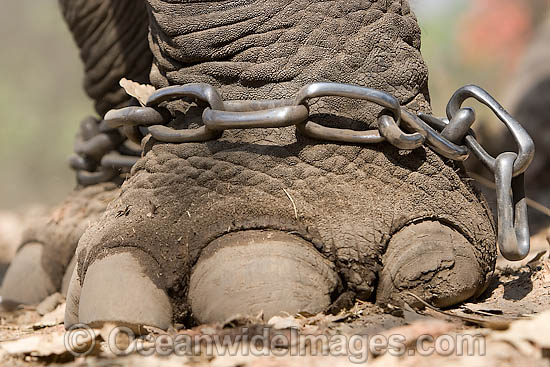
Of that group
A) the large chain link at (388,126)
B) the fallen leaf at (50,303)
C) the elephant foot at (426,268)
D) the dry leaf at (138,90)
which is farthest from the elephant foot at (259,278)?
the fallen leaf at (50,303)

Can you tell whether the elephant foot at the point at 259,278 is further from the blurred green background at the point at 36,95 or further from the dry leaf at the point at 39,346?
the blurred green background at the point at 36,95

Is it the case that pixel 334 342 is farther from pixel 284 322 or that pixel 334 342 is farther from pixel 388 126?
pixel 388 126

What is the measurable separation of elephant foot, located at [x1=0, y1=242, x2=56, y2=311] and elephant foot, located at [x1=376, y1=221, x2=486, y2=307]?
1.20 metres

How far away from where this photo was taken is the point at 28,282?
2.27m

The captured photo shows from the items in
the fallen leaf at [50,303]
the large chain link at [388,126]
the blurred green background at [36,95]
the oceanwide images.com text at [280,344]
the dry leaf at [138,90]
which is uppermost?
the blurred green background at [36,95]

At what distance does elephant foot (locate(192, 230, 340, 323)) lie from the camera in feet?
4.33

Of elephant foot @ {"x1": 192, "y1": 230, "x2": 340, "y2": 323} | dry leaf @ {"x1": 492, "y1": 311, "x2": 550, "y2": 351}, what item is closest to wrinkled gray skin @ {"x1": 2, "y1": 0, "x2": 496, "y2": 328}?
elephant foot @ {"x1": 192, "y1": 230, "x2": 340, "y2": 323}

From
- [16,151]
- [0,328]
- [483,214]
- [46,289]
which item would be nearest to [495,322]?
[483,214]

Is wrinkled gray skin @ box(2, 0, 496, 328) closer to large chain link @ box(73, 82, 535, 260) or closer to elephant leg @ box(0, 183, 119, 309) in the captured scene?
large chain link @ box(73, 82, 535, 260)

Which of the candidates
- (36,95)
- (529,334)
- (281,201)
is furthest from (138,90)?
(36,95)

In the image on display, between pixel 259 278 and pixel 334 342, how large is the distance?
0.65 feet

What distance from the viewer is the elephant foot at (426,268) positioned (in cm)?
142

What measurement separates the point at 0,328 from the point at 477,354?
1.28 metres

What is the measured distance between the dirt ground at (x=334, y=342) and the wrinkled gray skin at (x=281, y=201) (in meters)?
0.06
